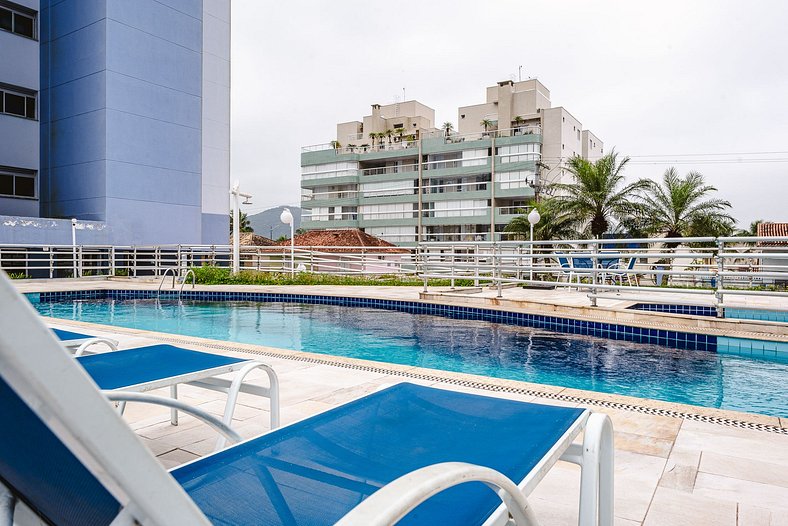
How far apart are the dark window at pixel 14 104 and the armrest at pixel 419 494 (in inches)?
783

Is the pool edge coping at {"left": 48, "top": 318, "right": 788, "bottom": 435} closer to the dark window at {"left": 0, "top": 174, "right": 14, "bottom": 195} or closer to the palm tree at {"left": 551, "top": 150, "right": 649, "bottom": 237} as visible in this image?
the dark window at {"left": 0, "top": 174, "right": 14, "bottom": 195}

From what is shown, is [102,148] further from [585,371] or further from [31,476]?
[31,476]

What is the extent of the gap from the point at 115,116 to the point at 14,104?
303 cm

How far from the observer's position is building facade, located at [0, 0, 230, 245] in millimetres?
16609

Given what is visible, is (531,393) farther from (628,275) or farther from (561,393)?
(628,275)

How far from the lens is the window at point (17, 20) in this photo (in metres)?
16.5

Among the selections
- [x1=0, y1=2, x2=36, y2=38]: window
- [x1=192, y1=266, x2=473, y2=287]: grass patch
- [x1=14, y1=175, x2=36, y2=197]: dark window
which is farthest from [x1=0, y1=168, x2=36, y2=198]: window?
[x1=192, y1=266, x2=473, y2=287]: grass patch

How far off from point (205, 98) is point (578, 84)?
29.4 metres

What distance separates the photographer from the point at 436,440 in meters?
1.47

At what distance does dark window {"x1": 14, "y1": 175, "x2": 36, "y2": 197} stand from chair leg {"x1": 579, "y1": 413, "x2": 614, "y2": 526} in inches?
758

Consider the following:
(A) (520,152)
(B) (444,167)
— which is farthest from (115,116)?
(B) (444,167)

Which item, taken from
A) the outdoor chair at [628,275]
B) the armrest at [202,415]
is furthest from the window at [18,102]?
the armrest at [202,415]

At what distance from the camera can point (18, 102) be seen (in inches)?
663

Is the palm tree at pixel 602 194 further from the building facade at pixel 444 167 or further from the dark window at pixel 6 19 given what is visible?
the dark window at pixel 6 19
